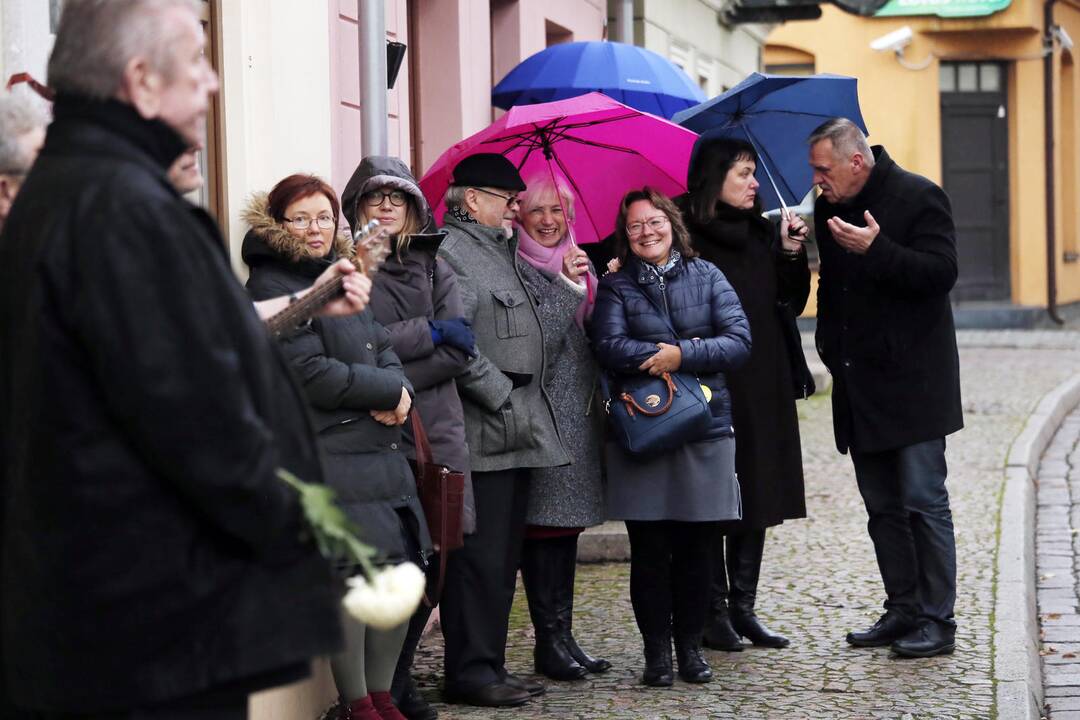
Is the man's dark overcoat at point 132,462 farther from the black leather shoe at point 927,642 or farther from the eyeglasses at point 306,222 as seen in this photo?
the black leather shoe at point 927,642

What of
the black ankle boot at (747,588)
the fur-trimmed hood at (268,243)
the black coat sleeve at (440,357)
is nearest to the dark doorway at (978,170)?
the black ankle boot at (747,588)

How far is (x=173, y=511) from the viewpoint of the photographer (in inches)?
98.3

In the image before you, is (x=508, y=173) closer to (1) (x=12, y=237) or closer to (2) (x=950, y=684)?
(2) (x=950, y=684)

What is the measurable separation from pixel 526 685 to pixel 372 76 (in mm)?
2171

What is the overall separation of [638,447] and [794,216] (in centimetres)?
122

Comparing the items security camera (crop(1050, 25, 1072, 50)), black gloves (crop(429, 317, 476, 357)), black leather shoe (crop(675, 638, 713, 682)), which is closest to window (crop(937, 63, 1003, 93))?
security camera (crop(1050, 25, 1072, 50))

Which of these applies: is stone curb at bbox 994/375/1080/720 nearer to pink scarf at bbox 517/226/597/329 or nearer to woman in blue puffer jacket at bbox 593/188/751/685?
woman in blue puffer jacket at bbox 593/188/751/685

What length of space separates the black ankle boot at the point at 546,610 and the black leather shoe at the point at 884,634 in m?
1.07

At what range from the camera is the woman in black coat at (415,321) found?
217 inches

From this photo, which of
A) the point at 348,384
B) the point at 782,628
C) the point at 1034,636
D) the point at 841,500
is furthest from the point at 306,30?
the point at 841,500

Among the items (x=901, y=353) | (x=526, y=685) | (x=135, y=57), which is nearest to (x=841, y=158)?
(x=901, y=353)

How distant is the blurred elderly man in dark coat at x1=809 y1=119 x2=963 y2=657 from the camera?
6.45m

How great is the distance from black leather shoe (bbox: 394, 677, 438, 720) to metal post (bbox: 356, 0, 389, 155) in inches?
72.1

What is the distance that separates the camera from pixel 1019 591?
7391 millimetres
